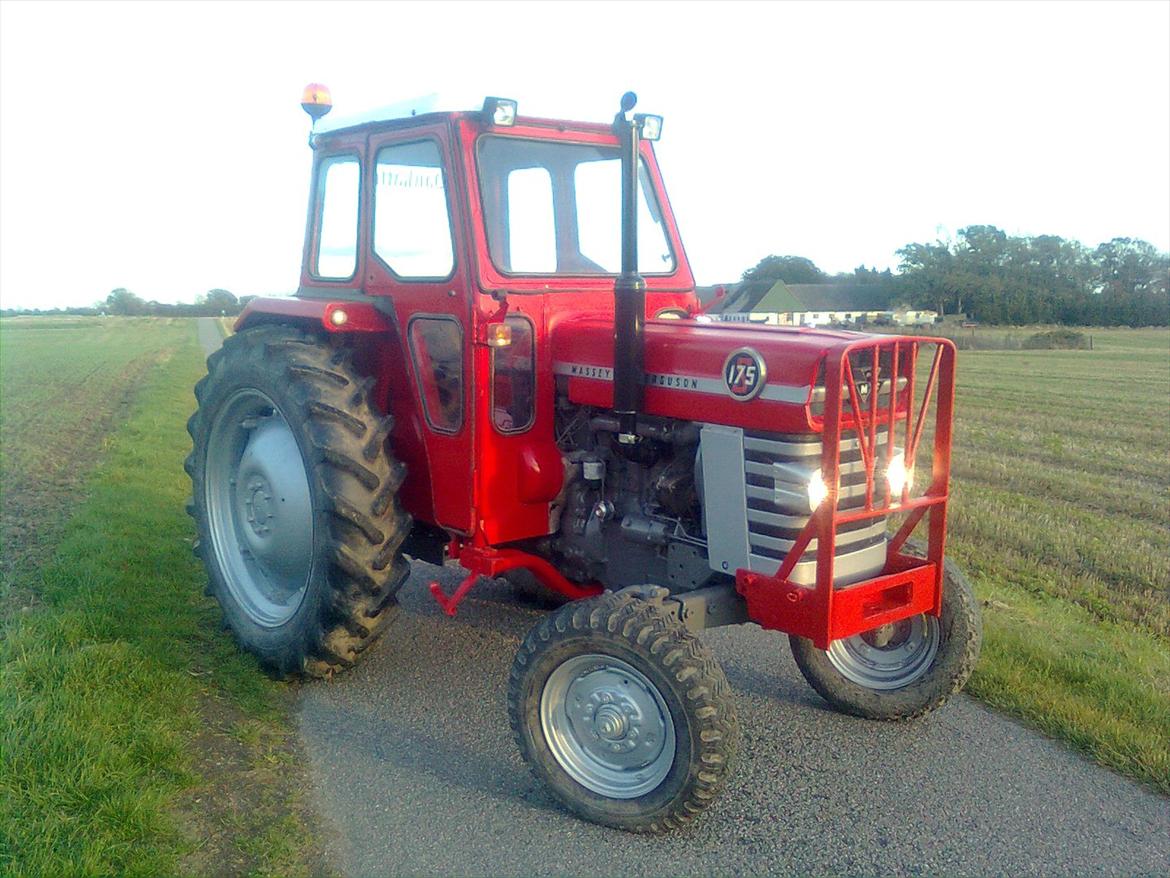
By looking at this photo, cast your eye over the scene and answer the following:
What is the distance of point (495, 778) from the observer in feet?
12.7

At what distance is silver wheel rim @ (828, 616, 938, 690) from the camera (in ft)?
14.3

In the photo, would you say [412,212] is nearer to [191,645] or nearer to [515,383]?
[515,383]

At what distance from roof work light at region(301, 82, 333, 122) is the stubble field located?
106 inches

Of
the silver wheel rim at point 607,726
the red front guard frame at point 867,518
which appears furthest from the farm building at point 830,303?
the silver wheel rim at point 607,726

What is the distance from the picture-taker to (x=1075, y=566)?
6.82m

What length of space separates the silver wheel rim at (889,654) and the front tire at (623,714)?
1.18m

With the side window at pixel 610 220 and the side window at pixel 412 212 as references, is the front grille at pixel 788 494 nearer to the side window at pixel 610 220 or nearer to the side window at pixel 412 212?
the side window at pixel 610 220

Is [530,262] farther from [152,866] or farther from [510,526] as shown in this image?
[152,866]

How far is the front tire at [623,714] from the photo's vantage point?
132 inches

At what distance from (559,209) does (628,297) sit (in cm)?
106

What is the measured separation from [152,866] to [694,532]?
7.45ft

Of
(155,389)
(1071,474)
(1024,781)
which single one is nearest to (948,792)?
(1024,781)

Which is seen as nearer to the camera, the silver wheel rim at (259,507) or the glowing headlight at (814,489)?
the glowing headlight at (814,489)

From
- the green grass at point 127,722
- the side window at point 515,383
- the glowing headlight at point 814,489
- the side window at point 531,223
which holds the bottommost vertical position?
the green grass at point 127,722
